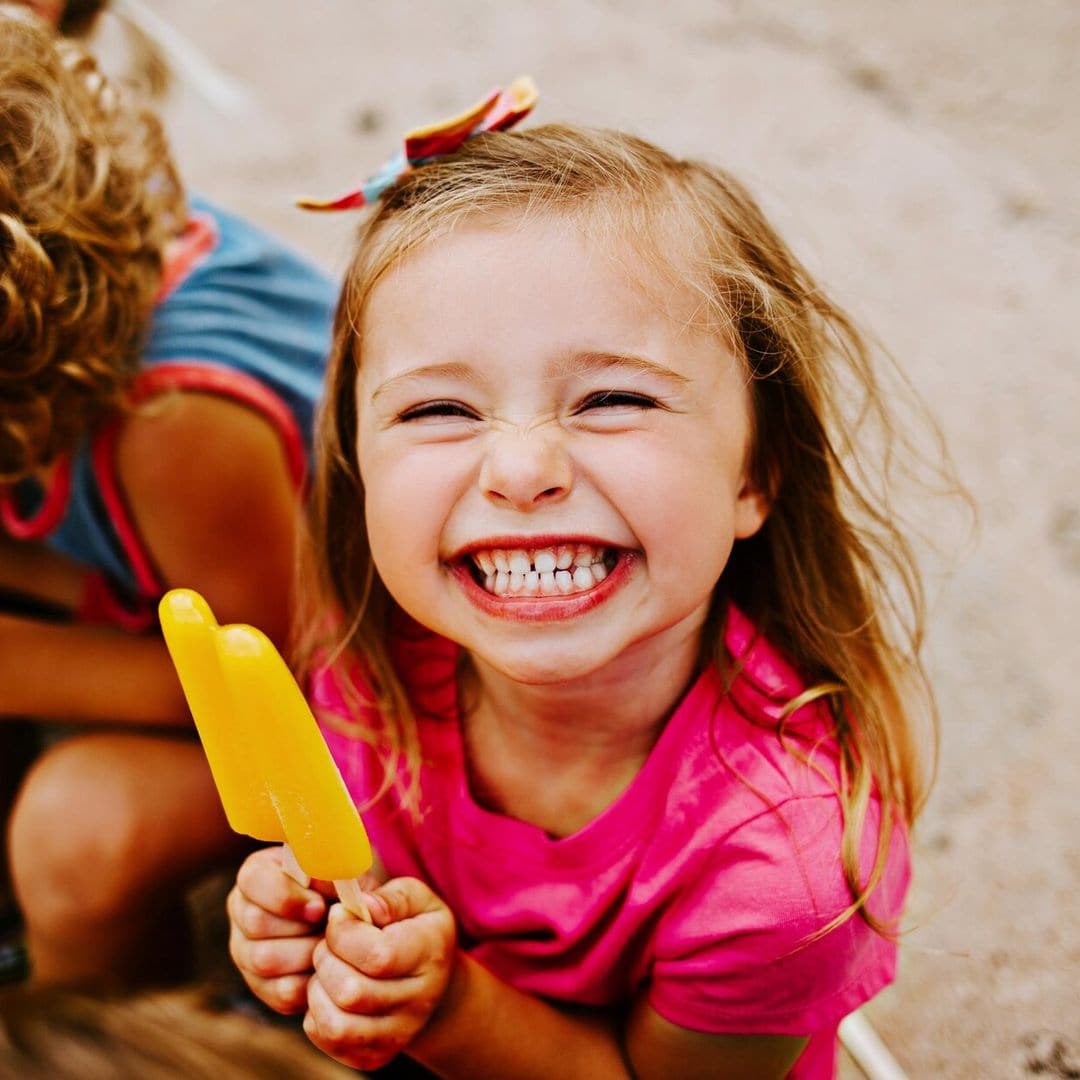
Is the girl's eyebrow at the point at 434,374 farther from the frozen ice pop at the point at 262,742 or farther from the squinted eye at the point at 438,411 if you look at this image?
the frozen ice pop at the point at 262,742

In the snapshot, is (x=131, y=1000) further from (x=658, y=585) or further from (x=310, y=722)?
(x=658, y=585)

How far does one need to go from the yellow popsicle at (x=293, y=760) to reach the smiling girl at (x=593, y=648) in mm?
137

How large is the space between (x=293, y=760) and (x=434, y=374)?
11.3 inches

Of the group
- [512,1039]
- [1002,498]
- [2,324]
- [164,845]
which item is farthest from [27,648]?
[1002,498]

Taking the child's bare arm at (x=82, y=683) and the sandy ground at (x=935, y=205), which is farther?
the sandy ground at (x=935, y=205)

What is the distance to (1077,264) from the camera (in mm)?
1987

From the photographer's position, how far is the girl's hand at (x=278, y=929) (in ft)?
2.83

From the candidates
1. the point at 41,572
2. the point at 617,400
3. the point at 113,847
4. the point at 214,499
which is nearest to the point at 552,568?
the point at 617,400

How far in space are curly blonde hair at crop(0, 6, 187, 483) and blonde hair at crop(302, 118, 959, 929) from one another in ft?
0.80

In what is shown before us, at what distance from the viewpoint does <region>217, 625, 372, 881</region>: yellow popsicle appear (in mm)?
608

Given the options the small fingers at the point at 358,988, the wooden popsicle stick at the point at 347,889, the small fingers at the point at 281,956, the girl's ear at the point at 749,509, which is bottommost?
the small fingers at the point at 281,956

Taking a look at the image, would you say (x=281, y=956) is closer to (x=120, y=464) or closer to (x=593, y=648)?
(x=593, y=648)

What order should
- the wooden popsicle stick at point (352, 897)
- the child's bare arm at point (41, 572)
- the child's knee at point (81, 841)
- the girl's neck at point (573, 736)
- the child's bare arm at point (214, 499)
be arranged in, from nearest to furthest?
the wooden popsicle stick at point (352, 897) → the girl's neck at point (573, 736) → the child's bare arm at point (214, 499) → the child's knee at point (81, 841) → the child's bare arm at point (41, 572)

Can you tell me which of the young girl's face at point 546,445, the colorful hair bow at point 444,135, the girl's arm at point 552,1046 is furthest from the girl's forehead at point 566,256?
the girl's arm at point 552,1046
